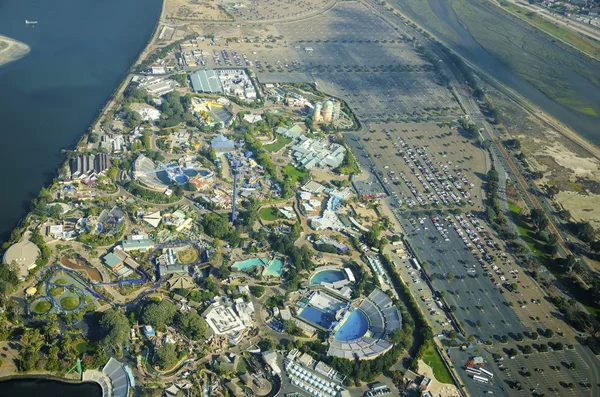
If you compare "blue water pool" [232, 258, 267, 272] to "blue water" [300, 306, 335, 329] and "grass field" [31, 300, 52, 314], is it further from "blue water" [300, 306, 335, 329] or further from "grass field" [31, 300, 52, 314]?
"grass field" [31, 300, 52, 314]

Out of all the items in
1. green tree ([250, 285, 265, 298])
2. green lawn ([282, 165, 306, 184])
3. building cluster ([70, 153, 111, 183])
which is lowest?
building cluster ([70, 153, 111, 183])

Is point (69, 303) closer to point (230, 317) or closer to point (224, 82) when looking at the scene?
point (230, 317)

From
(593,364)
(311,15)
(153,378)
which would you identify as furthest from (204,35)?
(593,364)

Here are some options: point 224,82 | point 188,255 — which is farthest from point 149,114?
point 188,255

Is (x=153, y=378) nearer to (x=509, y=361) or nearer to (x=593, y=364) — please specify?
(x=509, y=361)

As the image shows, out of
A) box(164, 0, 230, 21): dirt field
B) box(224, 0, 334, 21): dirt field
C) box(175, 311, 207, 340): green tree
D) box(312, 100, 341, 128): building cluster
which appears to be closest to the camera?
box(175, 311, 207, 340): green tree

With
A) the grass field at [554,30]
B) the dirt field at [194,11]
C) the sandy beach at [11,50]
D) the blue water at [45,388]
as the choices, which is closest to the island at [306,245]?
the blue water at [45,388]

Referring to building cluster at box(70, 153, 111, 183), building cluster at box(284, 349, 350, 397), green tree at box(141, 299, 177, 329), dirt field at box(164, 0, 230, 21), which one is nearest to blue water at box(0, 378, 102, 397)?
green tree at box(141, 299, 177, 329)
